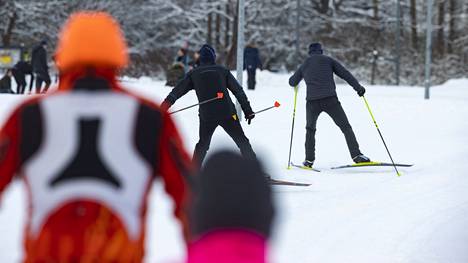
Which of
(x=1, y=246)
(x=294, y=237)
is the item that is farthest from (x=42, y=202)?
(x=294, y=237)

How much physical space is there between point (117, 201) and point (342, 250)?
373 cm

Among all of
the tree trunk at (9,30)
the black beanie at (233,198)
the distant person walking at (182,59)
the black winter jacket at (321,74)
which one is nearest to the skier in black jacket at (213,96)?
the black winter jacket at (321,74)

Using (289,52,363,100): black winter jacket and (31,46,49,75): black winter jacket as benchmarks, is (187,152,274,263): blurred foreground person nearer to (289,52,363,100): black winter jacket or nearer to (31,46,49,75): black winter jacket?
(289,52,363,100): black winter jacket

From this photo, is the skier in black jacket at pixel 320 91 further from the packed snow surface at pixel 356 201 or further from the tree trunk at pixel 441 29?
A: the tree trunk at pixel 441 29

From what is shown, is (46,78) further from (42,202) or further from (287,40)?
(287,40)

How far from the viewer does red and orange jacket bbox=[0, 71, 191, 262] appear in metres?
2.18

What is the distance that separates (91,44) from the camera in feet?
7.35

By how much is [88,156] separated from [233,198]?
0.81 m

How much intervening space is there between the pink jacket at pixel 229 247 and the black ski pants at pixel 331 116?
864cm

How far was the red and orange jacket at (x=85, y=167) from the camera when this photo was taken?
2.18 meters

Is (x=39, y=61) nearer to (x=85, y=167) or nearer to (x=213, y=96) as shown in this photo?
(x=213, y=96)

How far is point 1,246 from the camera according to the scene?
18.3ft

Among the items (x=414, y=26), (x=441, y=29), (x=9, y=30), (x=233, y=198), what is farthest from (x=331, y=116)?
(x=441, y=29)

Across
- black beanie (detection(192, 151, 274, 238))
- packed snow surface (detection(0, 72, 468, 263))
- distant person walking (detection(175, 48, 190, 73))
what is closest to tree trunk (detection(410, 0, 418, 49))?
distant person walking (detection(175, 48, 190, 73))
